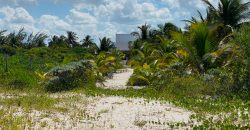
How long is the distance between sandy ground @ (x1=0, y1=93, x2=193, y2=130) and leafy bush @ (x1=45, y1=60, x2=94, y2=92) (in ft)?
12.7

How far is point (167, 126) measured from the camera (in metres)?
10.2

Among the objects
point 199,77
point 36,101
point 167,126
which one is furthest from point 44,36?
point 167,126

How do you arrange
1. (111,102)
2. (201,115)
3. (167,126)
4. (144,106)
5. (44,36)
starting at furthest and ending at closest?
(44,36) → (111,102) → (144,106) → (201,115) → (167,126)

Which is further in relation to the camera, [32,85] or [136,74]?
[136,74]

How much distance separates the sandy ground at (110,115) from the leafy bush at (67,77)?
3864 mm

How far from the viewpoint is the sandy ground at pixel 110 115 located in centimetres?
1007

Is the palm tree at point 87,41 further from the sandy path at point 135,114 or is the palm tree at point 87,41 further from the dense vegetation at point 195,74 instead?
the sandy path at point 135,114

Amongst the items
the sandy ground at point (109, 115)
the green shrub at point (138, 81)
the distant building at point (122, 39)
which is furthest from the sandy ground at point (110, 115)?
the distant building at point (122, 39)

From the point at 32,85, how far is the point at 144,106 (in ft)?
23.7

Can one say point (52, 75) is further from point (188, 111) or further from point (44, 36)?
point (44, 36)

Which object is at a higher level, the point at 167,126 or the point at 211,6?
the point at 211,6

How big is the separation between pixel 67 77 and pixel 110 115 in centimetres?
723

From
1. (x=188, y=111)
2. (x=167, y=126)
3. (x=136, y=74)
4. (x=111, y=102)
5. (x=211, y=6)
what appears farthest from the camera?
(x=211, y=6)

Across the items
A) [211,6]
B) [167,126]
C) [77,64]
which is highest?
[211,6]
